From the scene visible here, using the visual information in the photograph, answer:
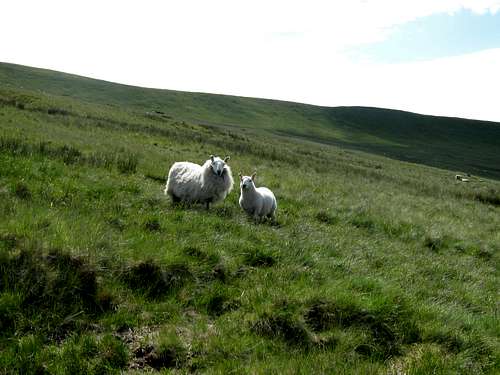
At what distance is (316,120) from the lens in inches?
4437

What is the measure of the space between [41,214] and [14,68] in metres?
99.1

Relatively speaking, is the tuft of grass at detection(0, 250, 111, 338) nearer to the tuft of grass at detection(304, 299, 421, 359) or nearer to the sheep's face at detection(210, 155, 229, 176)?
the tuft of grass at detection(304, 299, 421, 359)

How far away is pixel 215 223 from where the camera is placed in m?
9.41

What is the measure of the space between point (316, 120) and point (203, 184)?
103619 mm

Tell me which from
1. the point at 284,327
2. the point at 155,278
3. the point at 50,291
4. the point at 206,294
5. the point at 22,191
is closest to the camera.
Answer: the point at 50,291

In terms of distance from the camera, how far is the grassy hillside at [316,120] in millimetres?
83625

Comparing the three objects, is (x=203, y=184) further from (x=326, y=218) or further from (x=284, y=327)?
(x=284, y=327)

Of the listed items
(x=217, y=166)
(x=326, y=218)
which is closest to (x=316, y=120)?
(x=326, y=218)

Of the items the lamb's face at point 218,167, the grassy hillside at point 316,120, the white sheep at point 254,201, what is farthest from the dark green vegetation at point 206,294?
the grassy hillside at point 316,120

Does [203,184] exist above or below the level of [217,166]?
below

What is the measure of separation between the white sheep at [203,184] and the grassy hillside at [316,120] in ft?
215

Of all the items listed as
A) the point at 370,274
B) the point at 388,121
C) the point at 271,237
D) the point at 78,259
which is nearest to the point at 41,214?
the point at 78,259

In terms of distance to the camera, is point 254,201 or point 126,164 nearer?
point 254,201

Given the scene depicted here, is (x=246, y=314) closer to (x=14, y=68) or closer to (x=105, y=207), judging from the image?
(x=105, y=207)
